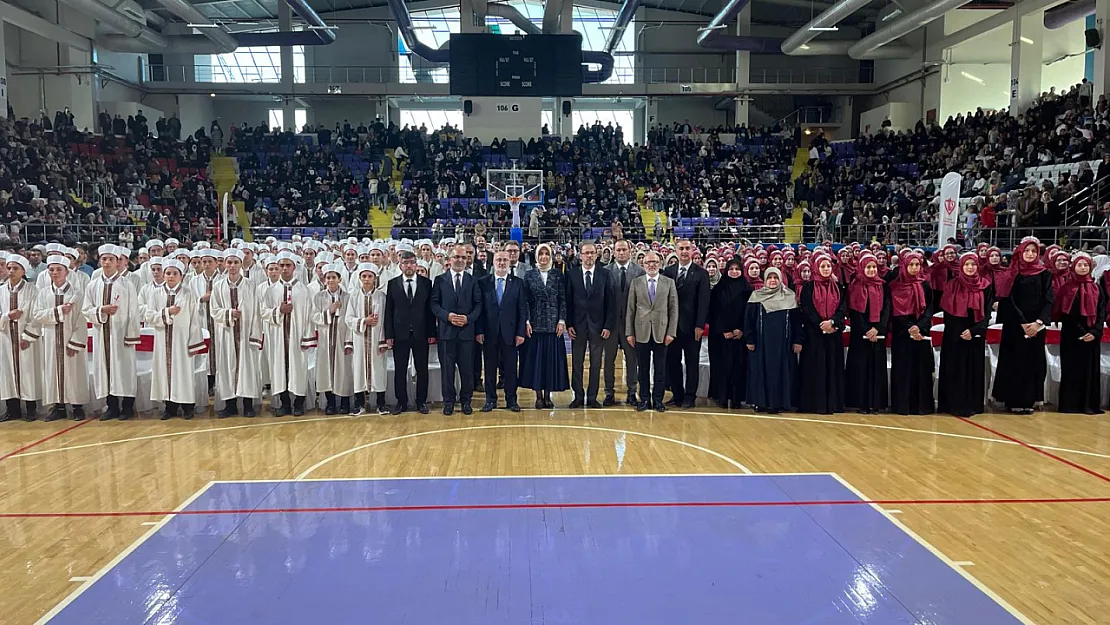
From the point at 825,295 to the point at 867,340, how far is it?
746mm

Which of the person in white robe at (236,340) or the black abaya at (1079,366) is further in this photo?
the black abaya at (1079,366)

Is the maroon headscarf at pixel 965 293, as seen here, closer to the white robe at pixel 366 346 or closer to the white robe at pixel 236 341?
the white robe at pixel 366 346

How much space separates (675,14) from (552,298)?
106 feet

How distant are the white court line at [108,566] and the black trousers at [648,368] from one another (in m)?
4.92

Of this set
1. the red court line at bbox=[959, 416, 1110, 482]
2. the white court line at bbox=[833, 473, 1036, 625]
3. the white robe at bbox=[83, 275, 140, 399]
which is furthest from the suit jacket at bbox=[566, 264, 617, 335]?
the white robe at bbox=[83, 275, 140, 399]

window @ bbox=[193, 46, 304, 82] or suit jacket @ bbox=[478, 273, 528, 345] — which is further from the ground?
window @ bbox=[193, 46, 304, 82]

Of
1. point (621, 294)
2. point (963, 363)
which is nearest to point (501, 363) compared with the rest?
point (621, 294)

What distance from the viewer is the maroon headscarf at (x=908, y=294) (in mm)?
9188

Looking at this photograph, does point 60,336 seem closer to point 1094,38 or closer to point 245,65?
point 1094,38

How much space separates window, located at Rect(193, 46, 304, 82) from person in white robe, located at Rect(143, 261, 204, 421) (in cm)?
3011

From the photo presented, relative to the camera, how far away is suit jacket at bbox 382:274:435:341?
9.14m

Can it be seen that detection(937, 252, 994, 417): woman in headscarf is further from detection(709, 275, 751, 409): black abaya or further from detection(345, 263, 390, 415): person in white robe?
detection(345, 263, 390, 415): person in white robe

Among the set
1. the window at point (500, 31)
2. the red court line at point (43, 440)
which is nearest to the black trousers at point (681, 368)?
the red court line at point (43, 440)

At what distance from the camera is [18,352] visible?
29.6ft
